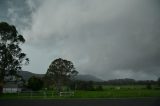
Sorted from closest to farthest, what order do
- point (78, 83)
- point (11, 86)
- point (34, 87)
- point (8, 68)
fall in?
point (8, 68) < point (34, 87) < point (78, 83) < point (11, 86)

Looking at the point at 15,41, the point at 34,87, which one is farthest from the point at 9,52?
the point at 34,87

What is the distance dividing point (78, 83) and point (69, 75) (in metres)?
19.7

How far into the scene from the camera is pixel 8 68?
5047 cm

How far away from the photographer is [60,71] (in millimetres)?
71438

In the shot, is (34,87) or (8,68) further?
(34,87)

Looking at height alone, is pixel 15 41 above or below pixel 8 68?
above

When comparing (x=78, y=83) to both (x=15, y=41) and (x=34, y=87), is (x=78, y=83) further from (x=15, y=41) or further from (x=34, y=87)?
(x=15, y=41)

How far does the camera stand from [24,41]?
5272cm

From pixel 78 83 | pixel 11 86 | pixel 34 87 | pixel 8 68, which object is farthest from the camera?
pixel 11 86

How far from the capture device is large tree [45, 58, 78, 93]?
2768 inches

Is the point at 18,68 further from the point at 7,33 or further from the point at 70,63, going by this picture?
the point at 70,63

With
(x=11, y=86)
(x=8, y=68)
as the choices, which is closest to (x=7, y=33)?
(x=8, y=68)

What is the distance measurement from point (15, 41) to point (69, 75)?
22516mm

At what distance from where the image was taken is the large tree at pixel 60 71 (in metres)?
70.3
